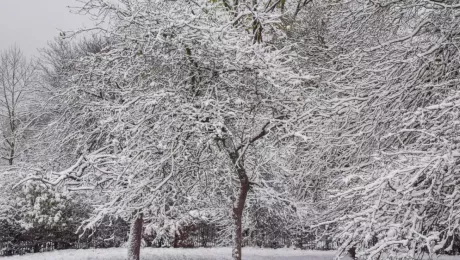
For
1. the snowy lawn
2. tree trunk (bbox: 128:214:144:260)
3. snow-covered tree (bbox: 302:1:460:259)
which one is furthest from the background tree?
snow-covered tree (bbox: 302:1:460:259)

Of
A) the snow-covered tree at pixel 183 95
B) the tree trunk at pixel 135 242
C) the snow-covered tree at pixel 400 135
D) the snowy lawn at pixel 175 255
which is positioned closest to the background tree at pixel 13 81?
the snowy lawn at pixel 175 255

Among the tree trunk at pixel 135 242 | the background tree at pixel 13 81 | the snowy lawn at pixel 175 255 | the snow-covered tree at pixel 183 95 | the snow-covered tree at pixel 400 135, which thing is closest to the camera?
the snow-covered tree at pixel 400 135

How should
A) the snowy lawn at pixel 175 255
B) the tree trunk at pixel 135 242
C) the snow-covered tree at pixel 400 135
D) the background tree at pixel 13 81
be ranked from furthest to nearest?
the background tree at pixel 13 81 < the snowy lawn at pixel 175 255 < the tree trunk at pixel 135 242 < the snow-covered tree at pixel 400 135

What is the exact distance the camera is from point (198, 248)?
1506 centimetres

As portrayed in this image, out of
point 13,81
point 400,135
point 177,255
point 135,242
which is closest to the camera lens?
point 400,135

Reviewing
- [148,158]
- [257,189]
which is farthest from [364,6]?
[257,189]

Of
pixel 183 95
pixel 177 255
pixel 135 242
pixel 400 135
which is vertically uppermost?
pixel 183 95

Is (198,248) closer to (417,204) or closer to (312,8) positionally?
(312,8)

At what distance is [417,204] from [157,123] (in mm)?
3667

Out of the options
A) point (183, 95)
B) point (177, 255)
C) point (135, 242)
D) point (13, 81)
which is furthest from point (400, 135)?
point (13, 81)

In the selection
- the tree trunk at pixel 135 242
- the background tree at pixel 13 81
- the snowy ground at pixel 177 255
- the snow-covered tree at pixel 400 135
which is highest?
the background tree at pixel 13 81

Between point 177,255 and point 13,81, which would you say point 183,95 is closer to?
point 177,255

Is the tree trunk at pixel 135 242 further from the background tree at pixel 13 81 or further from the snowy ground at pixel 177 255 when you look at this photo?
the background tree at pixel 13 81

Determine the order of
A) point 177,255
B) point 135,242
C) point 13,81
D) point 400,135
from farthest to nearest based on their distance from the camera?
point 13,81
point 177,255
point 135,242
point 400,135
